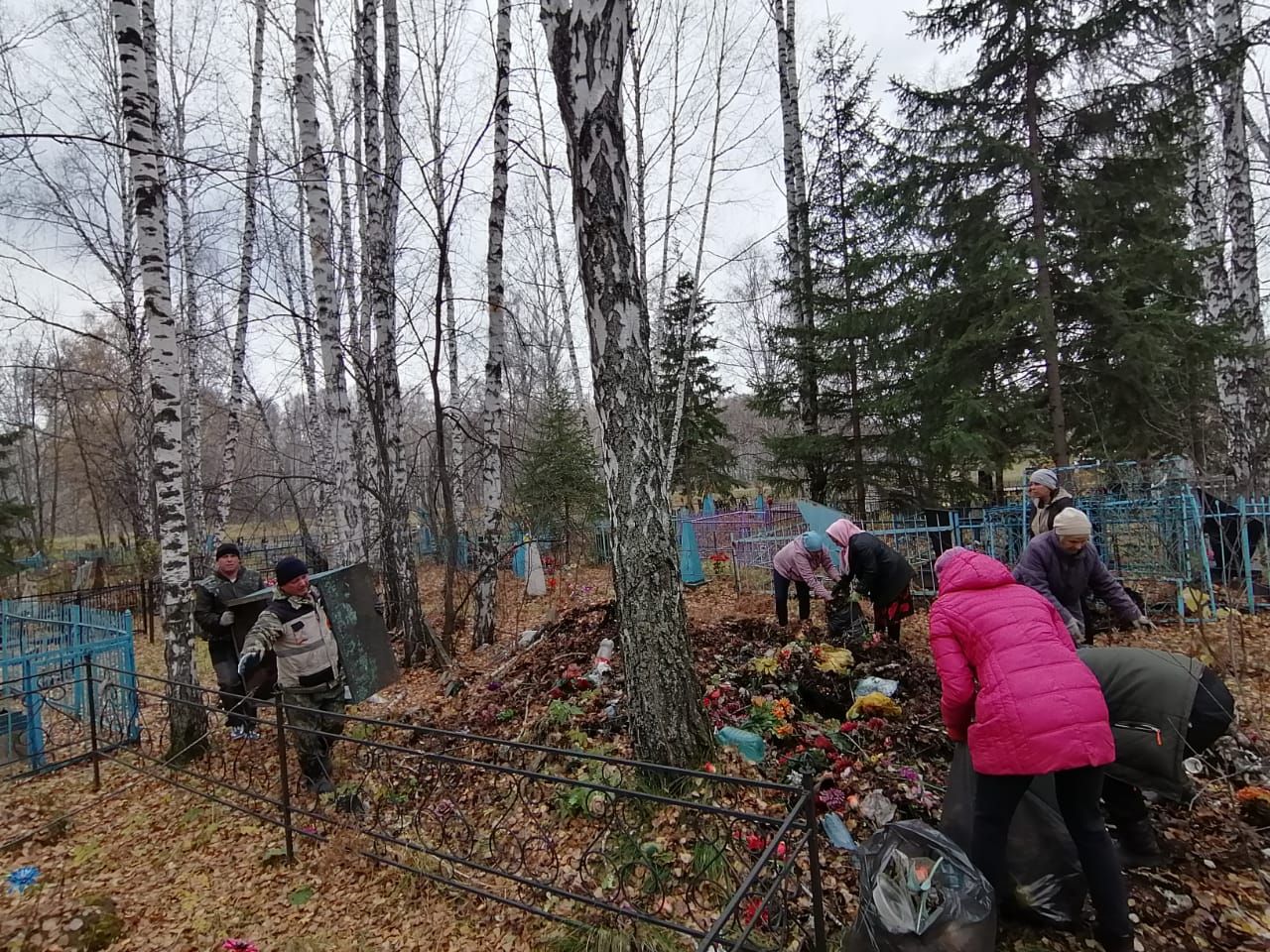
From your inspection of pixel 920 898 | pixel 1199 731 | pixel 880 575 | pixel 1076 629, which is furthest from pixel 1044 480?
pixel 920 898

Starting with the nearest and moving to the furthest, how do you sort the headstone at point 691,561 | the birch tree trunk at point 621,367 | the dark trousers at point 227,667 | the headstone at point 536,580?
the birch tree trunk at point 621,367 → the dark trousers at point 227,667 → the headstone at point 691,561 → the headstone at point 536,580

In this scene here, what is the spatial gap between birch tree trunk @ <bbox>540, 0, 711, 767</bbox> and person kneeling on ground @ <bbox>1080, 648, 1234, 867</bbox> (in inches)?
77.1

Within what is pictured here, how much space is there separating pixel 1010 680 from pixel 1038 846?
2.55 ft

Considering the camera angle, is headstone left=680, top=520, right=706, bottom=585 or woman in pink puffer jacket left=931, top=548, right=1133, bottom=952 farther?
headstone left=680, top=520, right=706, bottom=585

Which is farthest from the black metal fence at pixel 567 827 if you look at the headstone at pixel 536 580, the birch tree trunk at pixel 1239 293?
the birch tree trunk at pixel 1239 293

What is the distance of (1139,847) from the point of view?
2641 mm

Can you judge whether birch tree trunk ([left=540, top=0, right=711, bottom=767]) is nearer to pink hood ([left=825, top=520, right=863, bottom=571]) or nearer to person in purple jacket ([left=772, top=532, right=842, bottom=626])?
pink hood ([left=825, top=520, right=863, bottom=571])

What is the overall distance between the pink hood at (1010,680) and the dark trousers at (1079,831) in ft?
0.33

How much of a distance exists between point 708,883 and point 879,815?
93 cm

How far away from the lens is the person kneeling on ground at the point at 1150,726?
8.28ft

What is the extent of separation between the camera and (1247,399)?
859 cm

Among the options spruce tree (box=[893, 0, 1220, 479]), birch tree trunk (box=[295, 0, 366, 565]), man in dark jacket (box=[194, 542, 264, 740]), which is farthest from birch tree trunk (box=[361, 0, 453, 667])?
spruce tree (box=[893, 0, 1220, 479])

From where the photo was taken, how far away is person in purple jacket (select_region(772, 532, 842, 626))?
6.02m

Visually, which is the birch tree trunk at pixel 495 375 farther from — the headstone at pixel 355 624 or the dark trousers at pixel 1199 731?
the dark trousers at pixel 1199 731
